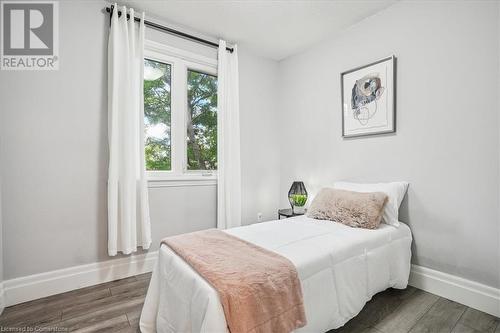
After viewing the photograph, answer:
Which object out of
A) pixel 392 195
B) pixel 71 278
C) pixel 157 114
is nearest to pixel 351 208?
pixel 392 195

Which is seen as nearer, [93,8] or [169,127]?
[93,8]

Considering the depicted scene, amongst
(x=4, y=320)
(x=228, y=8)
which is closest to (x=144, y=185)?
(x=4, y=320)

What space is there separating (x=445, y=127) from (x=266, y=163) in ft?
6.90

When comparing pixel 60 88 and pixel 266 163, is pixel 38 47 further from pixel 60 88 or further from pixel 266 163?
pixel 266 163

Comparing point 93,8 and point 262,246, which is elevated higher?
point 93,8

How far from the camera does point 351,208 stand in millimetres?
2176

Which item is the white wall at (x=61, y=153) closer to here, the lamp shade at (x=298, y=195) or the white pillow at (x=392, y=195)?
the lamp shade at (x=298, y=195)

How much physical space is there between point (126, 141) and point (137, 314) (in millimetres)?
1476

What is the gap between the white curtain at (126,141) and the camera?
230 centimetres

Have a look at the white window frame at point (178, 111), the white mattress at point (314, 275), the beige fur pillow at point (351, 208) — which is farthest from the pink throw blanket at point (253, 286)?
the white window frame at point (178, 111)

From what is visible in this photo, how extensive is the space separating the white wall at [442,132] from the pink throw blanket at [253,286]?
1592 millimetres

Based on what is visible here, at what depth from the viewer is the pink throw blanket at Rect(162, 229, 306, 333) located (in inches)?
43.1

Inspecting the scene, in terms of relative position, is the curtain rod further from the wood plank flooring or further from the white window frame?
the wood plank flooring

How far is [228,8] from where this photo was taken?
8.16 ft
